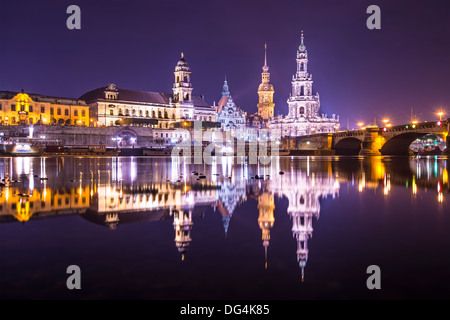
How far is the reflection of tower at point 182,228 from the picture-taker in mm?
4883

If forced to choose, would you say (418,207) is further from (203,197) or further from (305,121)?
(305,121)

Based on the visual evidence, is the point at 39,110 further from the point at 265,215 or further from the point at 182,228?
the point at 182,228

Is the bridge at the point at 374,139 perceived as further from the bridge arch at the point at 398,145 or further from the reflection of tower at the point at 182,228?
the reflection of tower at the point at 182,228

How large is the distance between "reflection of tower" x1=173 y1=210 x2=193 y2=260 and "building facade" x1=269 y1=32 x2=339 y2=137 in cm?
13519

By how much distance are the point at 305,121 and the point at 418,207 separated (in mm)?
137255

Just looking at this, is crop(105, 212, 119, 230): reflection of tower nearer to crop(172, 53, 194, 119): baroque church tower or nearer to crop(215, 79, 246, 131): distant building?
crop(172, 53, 194, 119): baroque church tower

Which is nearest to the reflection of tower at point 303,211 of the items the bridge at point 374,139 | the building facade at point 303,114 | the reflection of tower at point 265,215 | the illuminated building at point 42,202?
the reflection of tower at point 265,215

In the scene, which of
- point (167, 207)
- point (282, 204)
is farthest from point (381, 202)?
point (167, 207)

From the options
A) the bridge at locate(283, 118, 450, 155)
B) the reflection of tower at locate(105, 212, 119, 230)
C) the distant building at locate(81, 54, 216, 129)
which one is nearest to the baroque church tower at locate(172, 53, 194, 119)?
the distant building at locate(81, 54, 216, 129)

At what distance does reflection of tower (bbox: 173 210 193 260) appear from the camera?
4883 mm

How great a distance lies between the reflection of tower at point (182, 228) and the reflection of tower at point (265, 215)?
103 centimetres

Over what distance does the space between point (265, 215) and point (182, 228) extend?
1.88 metres
